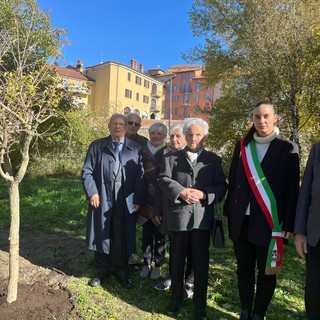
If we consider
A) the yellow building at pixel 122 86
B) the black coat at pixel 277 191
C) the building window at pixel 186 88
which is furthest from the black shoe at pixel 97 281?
the building window at pixel 186 88

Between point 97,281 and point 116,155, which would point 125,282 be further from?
point 116,155

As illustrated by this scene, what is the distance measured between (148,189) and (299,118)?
24.0 feet

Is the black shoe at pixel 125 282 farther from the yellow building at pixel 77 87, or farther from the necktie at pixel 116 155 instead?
the yellow building at pixel 77 87

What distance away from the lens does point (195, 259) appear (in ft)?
10.7

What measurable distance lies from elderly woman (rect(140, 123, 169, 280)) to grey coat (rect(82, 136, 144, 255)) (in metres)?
0.13

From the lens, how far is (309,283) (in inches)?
104

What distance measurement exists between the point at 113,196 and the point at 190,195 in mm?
1125

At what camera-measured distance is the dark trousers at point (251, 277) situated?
2990 mm

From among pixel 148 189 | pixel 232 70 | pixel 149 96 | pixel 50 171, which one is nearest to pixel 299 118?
pixel 232 70

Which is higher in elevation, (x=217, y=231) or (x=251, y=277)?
(x=217, y=231)

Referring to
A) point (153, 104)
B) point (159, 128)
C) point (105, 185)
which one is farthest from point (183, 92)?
point (105, 185)

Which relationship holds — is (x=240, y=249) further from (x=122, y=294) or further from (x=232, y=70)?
(x=232, y=70)

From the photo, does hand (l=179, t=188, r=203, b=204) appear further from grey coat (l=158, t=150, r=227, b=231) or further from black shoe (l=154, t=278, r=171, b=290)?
black shoe (l=154, t=278, r=171, b=290)

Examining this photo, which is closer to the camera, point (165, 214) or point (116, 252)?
point (165, 214)
